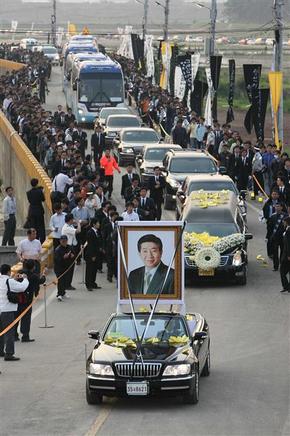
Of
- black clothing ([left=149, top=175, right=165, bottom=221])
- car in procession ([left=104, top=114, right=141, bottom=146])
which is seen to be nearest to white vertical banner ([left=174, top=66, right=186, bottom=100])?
car in procession ([left=104, top=114, right=141, bottom=146])

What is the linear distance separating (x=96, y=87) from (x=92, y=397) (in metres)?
48.6

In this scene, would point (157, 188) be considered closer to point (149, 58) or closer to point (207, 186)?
point (207, 186)

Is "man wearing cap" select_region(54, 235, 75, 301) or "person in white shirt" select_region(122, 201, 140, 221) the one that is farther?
"person in white shirt" select_region(122, 201, 140, 221)

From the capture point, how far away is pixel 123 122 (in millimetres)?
56938

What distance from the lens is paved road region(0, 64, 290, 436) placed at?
18.3 meters

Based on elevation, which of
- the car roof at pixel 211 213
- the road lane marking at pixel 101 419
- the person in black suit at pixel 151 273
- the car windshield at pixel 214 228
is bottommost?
the car windshield at pixel 214 228

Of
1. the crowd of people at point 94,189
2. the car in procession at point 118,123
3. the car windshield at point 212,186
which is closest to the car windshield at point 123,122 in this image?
the car in procession at point 118,123

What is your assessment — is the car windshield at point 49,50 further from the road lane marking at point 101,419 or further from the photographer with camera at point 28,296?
the road lane marking at point 101,419

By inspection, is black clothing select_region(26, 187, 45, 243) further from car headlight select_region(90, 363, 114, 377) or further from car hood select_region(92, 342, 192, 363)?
car headlight select_region(90, 363, 114, 377)

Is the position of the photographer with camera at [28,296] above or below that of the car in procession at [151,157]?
above

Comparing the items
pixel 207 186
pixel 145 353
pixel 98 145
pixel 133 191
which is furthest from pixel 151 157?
pixel 145 353

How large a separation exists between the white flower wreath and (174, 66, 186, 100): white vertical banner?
3596 cm

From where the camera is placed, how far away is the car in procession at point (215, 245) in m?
30.0

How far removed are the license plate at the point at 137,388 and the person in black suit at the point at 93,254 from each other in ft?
36.7
